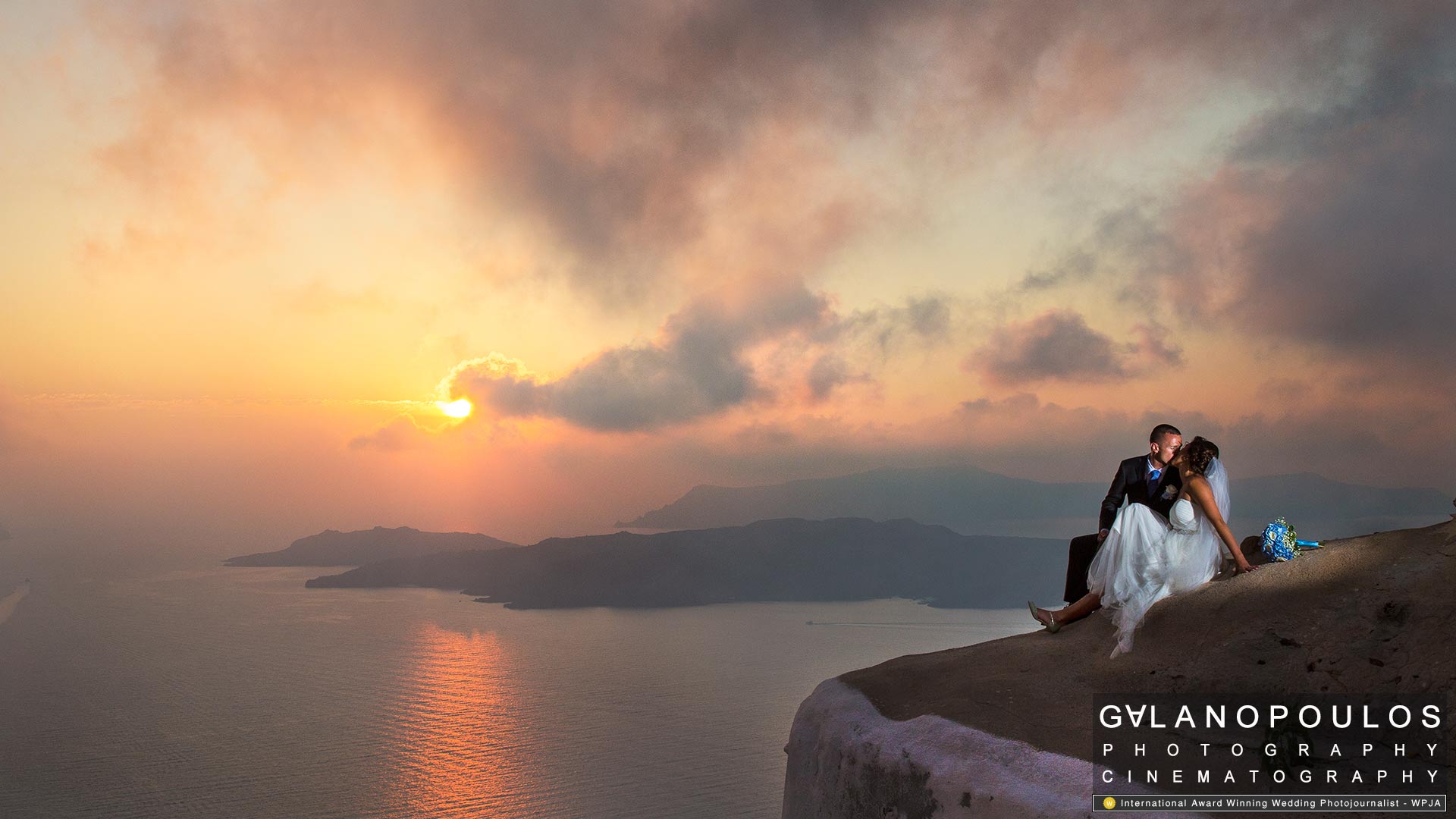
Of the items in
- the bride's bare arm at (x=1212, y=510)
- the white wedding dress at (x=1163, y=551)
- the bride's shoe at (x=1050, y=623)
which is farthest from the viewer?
the bride's shoe at (x=1050, y=623)

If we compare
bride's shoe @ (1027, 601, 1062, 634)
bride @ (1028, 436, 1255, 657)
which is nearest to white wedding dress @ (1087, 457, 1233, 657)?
bride @ (1028, 436, 1255, 657)

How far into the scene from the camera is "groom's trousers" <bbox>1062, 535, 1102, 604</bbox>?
27.8ft

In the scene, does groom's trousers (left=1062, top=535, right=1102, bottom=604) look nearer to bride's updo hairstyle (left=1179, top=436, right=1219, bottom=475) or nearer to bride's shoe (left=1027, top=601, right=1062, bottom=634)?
bride's shoe (left=1027, top=601, right=1062, bottom=634)

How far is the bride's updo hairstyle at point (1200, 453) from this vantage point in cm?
748

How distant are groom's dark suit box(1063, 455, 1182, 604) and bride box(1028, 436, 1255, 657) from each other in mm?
168

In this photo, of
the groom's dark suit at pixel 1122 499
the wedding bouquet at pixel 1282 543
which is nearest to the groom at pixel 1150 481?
the groom's dark suit at pixel 1122 499

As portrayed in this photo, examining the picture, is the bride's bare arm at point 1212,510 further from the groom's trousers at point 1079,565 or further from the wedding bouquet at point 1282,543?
the groom's trousers at point 1079,565

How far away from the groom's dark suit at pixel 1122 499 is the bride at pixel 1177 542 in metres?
0.17

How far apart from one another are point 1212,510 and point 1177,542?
0.42 meters

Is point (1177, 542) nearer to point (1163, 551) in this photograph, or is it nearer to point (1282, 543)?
point (1163, 551)

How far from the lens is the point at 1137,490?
26.1 ft

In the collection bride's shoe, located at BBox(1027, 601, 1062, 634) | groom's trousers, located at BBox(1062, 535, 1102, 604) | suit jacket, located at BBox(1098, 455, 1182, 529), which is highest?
suit jacket, located at BBox(1098, 455, 1182, 529)

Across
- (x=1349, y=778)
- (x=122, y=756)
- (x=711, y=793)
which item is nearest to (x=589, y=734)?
(x=711, y=793)

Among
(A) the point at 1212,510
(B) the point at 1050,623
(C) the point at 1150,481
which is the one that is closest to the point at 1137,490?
(C) the point at 1150,481
